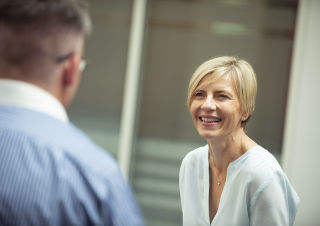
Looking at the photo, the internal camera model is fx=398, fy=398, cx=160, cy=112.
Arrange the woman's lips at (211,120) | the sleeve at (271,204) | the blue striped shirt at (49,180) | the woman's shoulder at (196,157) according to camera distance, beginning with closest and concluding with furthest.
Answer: the blue striped shirt at (49,180) → the sleeve at (271,204) → the woman's lips at (211,120) → the woman's shoulder at (196,157)

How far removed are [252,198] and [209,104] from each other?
290 millimetres

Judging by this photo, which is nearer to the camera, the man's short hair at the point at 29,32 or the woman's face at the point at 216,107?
the man's short hair at the point at 29,32

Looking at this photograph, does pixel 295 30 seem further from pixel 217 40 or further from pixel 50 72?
pixel 50 72

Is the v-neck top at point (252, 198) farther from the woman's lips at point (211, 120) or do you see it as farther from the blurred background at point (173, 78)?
the blurred background at point (173, 78)

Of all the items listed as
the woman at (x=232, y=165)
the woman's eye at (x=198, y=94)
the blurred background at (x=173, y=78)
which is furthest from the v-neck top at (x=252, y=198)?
the blurred background at (x=173, y=78)

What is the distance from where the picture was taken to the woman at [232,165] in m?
1.09

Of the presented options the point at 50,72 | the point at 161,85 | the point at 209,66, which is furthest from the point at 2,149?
the point at 161,85

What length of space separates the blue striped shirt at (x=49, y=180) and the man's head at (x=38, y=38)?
7cm

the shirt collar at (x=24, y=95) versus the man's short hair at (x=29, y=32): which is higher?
the man's short hair at (x=29, y=32)

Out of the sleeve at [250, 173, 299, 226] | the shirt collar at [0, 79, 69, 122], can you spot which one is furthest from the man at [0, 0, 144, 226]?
the sleeve at [250, 173, 299, 226]

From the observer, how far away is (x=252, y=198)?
1.10 m

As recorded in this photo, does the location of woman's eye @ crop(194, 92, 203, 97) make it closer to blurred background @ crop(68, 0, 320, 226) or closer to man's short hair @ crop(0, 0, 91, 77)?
man's short hair @ crop(0, 0, 91, 77)

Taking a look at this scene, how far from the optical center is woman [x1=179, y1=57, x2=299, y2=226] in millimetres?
1085

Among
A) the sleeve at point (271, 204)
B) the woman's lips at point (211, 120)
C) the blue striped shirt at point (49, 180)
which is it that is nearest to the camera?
the blue striped shirt at point (49, 180)
